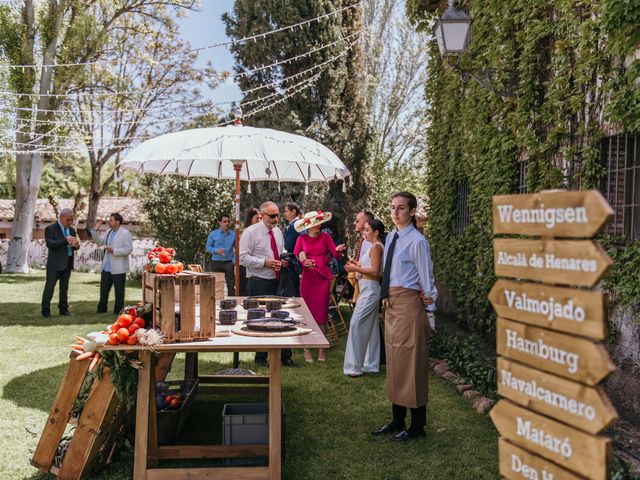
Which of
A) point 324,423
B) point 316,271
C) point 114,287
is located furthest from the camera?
point 114,287

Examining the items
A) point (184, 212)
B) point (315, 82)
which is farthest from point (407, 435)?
point (315, 82)

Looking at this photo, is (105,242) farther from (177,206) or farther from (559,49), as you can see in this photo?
(559,49)

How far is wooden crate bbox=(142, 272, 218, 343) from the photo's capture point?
3.83m

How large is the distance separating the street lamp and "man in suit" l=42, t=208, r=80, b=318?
7.27 metres

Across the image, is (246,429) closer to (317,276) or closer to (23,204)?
(317,276)

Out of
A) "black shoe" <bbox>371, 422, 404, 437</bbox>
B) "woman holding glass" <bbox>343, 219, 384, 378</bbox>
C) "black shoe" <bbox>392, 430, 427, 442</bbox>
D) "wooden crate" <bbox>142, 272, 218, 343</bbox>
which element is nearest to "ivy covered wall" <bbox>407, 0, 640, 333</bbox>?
"woman holding glass" <bbox>343, 219, 384, 378</bbox>

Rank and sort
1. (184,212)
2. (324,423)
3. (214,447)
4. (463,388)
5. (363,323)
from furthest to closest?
(184,212), (363,323), (463,388), (324,423), (214,447)

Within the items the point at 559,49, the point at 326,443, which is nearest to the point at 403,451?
the point at 326,443

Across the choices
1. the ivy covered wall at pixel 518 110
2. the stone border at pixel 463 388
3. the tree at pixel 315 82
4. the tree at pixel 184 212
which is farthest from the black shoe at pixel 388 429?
the tree at pixel 315 82

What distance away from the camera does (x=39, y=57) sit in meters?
22.0

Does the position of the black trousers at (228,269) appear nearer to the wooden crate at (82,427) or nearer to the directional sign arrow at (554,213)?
the wooden crate at (82,427)

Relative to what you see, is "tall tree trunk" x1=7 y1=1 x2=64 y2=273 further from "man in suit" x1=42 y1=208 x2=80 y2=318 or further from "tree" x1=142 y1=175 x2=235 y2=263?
"man in suit" x1=42 y1=208 x2=80 y2=318

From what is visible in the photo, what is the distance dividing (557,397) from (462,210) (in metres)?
8.12

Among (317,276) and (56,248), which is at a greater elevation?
(56,248)
